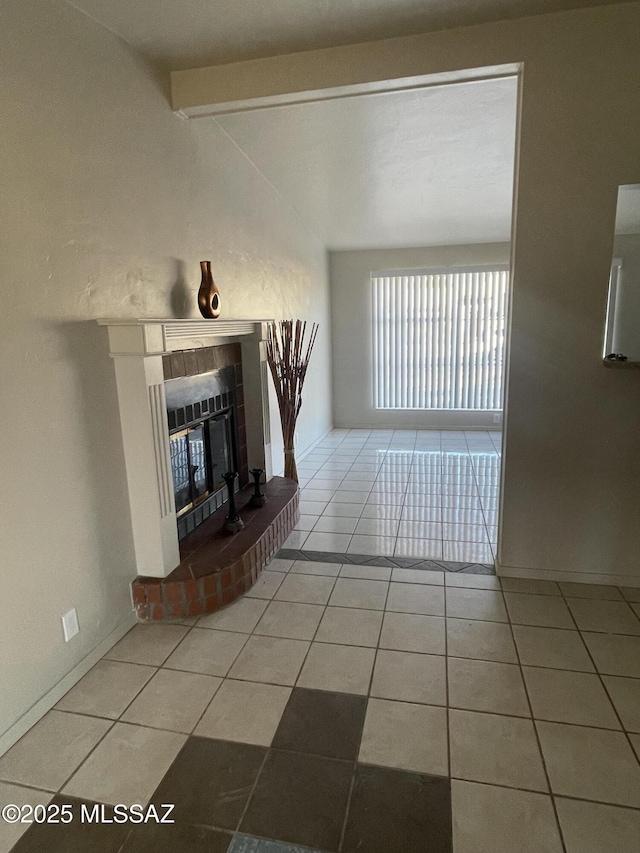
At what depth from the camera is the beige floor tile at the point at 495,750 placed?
1524 mm

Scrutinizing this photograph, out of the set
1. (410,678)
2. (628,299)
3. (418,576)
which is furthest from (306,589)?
(628,299)

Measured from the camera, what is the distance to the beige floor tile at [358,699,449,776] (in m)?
1.58

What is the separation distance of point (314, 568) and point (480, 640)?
3.39 ft

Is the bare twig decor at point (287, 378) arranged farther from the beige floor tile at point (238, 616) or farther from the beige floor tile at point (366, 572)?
the beige floor tile at point (238, 616)

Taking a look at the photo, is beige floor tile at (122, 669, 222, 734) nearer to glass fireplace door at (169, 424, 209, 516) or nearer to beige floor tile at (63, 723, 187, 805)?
beige floor tile at (63, 723, 187, 805)

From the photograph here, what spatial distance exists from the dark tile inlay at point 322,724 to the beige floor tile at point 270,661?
0.35 ft

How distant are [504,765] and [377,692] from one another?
0.50 meters

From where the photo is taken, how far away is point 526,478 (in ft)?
8.52

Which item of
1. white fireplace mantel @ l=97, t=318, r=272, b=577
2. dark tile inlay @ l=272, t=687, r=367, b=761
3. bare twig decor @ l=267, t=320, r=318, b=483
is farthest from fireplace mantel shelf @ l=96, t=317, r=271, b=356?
dark tile inlay @ l=272, t=687, r=367, b=761

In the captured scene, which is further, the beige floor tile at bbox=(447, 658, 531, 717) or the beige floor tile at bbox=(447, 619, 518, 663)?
the beige floor tile at bbox=(447, 619, 518, 663)

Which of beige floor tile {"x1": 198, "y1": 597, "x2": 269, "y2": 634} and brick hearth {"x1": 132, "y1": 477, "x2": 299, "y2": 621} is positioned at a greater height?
brick hearth {"x1": 132, "y1": 477, "x2": 299, "y2": 621}

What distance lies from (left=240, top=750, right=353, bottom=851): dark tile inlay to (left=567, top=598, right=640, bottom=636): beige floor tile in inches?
54.4

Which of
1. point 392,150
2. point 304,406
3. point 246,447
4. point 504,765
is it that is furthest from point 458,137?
point 504,765

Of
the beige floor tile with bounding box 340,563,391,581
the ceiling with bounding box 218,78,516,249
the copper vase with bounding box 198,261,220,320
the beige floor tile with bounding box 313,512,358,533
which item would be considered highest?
the ceiling with bounding box 218,78,516,249
